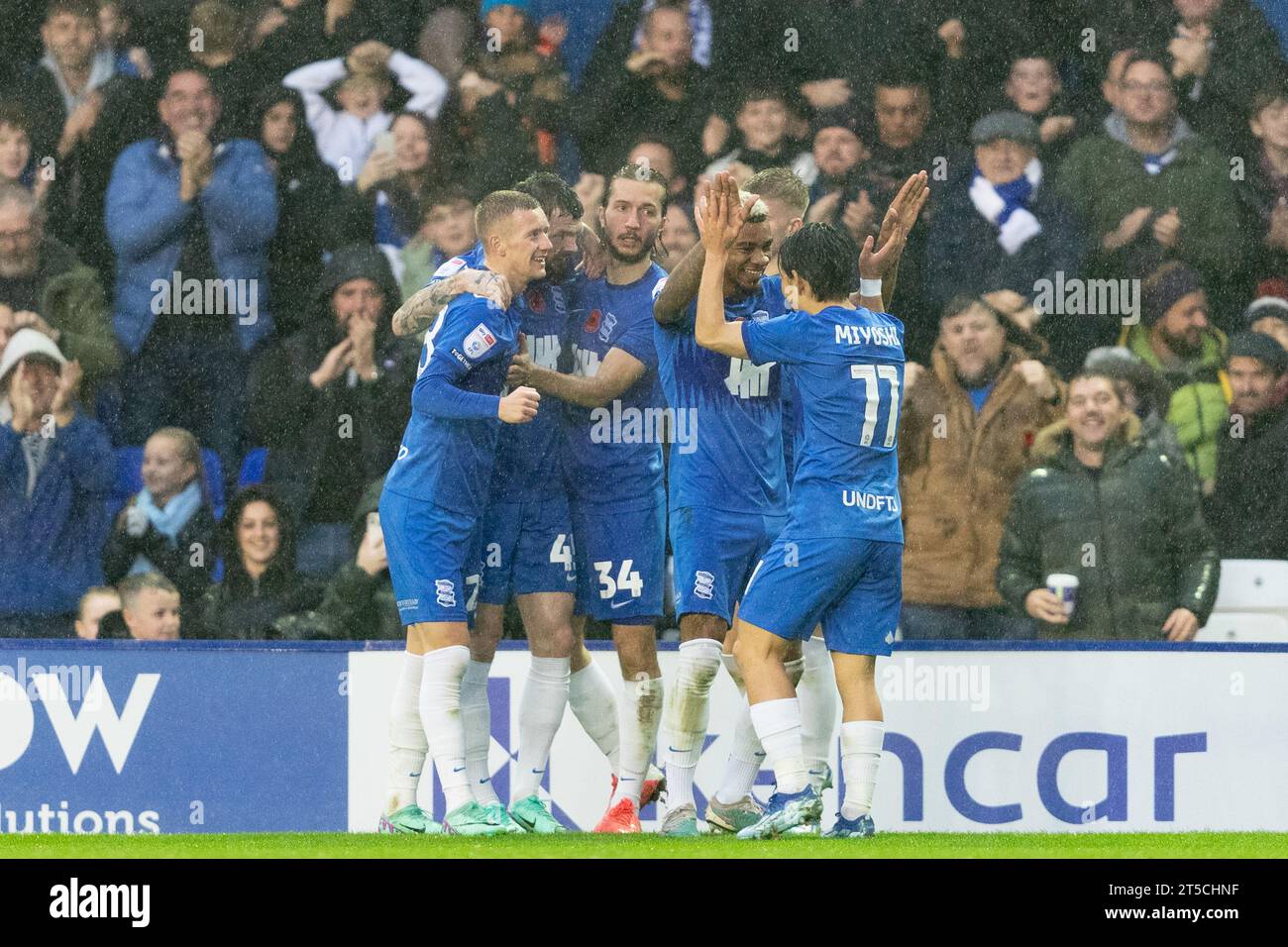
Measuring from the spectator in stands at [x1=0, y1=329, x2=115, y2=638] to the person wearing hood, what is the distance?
766mm

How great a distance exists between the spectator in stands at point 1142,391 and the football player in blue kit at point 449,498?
9.56ft

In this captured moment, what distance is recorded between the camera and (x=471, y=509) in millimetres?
6820

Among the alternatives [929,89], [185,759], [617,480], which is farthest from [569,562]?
[929,89]

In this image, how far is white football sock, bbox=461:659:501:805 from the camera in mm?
7223

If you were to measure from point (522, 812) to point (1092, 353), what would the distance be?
3413 mm

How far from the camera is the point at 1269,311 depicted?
30.3 feet

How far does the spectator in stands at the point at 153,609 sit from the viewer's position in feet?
28.7

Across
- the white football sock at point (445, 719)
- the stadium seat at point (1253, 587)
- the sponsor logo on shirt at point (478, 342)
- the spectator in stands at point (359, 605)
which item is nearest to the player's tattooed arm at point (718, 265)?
the sponsor logo on shirt at point (478, 342)

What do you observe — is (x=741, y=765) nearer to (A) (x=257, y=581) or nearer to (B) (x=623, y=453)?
(B) (x=623, y=453)

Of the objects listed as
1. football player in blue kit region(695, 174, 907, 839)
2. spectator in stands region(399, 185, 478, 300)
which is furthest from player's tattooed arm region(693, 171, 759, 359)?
spectator in stands region(399, 185, 478, 300)

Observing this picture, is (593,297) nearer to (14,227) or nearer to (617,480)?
(617,480)

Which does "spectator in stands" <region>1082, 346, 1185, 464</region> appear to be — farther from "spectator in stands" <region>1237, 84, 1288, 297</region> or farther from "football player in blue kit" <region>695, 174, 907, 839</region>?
"football player in blue kit" <region>695, 174, 907, 839</region>

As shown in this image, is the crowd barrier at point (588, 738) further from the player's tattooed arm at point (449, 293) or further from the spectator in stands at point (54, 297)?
the spectator in stands at point (54, 297)

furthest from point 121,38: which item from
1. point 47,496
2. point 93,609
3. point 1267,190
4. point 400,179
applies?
point 1267,190
